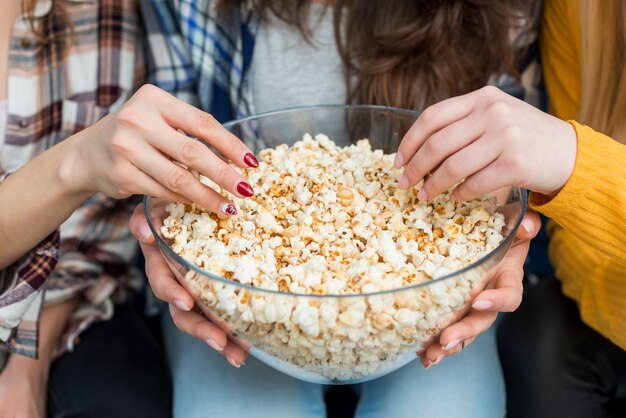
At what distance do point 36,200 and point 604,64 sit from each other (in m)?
0.81

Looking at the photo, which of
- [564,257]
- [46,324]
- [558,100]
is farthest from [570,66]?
[46,324]

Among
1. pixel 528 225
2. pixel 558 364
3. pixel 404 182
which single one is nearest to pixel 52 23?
pixel 404 182

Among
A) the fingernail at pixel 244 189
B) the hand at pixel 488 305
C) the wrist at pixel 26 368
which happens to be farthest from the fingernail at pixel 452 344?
the wrist at pixel 26 368

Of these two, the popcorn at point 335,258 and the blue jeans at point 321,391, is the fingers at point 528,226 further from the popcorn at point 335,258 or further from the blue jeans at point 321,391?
the blue jeans at point 321,391

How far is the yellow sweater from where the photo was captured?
0.79 meters

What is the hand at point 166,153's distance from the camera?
2.44 feet

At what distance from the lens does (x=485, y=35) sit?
1.08m

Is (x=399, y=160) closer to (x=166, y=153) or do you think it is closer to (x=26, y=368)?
(x=166, y=153)

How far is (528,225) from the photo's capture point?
84 cm

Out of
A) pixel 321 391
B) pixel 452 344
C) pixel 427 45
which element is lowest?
pixel 321 391

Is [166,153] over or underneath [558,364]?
over

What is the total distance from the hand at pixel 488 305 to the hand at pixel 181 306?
0.22 m

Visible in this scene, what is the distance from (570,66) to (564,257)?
0.31m

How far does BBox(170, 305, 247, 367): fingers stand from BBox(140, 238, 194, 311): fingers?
0.09ft
